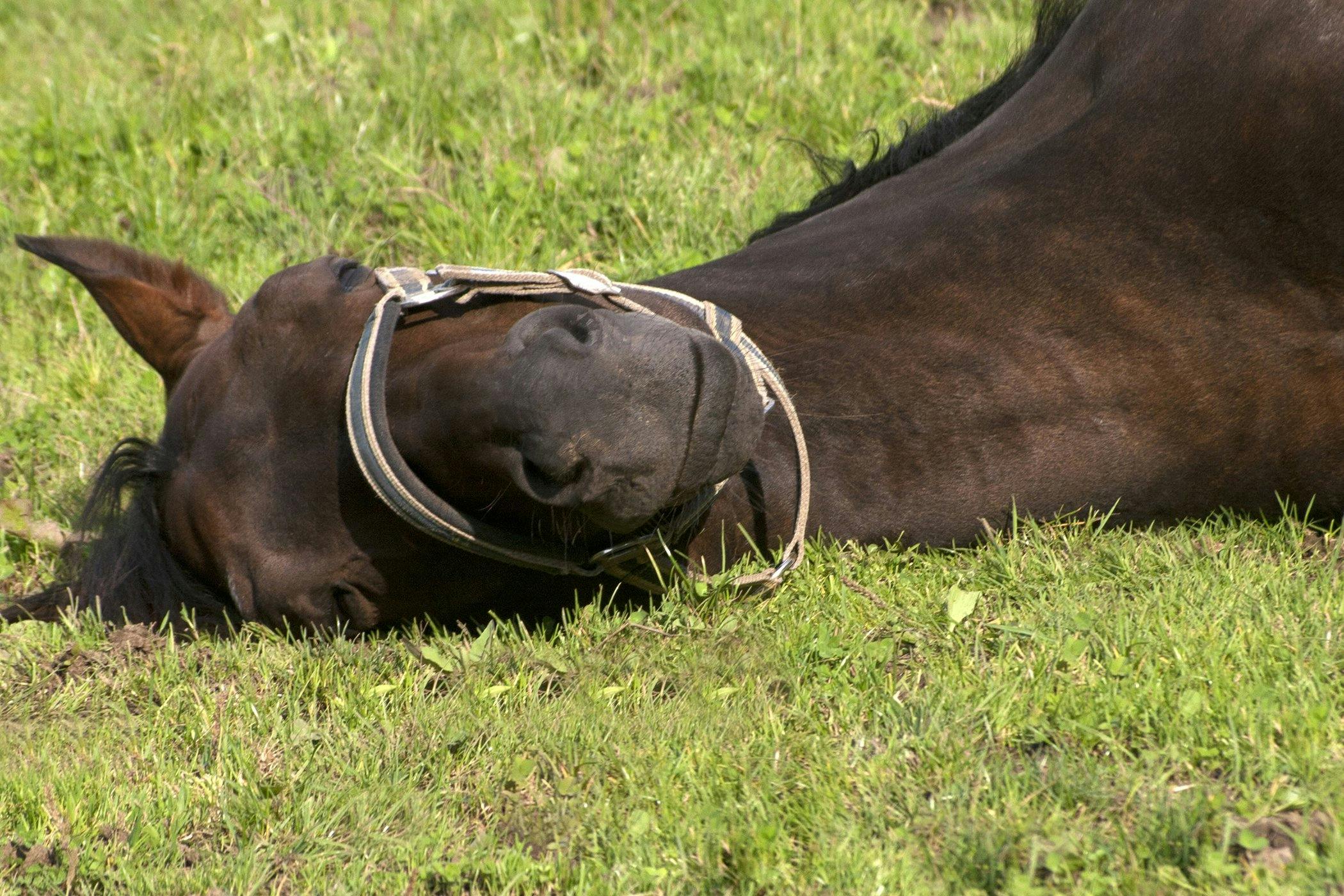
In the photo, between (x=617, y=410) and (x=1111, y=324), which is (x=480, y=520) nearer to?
(x=617, y=410)

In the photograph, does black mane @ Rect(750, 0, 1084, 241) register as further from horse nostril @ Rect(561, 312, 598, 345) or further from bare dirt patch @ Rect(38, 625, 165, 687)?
bare dirt patch @ Rect(38, 625, 165, 687)

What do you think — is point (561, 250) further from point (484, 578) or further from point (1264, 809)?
point (1264, 809)

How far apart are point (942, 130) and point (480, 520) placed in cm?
181

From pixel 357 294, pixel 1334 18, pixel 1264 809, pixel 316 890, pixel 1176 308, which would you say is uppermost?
pixel 1334 18

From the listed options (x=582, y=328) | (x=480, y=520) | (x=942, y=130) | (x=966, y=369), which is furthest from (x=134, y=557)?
(x=942, y=130)

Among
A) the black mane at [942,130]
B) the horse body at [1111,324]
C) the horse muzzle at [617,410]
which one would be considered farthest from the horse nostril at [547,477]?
the black mane at [942,130]

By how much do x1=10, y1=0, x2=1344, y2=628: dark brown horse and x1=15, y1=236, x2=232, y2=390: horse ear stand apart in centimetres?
15

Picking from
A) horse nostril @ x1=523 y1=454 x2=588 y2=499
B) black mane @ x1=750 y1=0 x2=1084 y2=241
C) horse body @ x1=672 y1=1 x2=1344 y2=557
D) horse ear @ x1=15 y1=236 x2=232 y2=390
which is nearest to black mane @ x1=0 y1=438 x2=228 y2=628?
horse ear @ x1=15 y1=236 x2=232 y2=390

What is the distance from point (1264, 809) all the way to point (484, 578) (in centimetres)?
141

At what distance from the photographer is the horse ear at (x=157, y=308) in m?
3.19

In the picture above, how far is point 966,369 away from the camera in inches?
108

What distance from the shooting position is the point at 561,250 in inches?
197

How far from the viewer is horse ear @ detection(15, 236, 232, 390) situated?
3.19m

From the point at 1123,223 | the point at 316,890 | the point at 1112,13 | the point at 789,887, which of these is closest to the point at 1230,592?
the point at 1123,223
